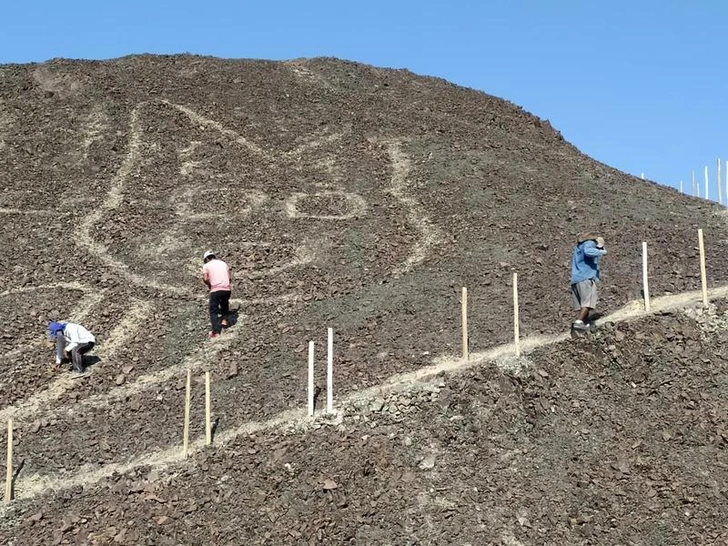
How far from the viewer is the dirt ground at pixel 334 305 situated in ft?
38.1

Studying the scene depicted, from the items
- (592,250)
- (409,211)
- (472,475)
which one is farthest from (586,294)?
(409,211)

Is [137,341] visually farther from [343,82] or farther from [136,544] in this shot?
[343,82]

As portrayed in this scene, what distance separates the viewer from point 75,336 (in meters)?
16.7

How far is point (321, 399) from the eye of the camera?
45.5ft

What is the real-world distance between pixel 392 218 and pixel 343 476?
11910 millimetres

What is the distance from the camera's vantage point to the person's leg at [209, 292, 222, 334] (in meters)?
17.2

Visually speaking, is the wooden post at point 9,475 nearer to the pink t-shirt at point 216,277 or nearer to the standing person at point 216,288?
the standing person at point 216,288

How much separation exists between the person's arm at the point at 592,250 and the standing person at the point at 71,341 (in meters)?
9.46

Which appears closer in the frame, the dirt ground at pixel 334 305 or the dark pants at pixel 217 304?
the dirt ground at pixel 334 305

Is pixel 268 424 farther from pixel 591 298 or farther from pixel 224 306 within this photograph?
pixel 591 298

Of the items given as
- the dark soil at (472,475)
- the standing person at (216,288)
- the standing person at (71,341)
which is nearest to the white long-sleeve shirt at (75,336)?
the standing person at (71,341)

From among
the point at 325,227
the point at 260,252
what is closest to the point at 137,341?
the point at 260,252

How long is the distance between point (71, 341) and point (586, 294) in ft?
31.6

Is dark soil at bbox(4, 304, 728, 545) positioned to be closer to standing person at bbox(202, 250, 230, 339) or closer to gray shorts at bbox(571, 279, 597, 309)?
gray shorts at bbox(571, 279, 597, 309)
